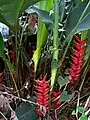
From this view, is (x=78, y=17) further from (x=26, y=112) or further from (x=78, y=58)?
(x=26, y=112)

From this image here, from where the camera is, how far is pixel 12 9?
1.66 feet

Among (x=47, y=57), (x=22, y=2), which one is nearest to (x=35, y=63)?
(x=47, y=57)

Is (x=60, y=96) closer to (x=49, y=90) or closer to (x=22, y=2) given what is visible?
(x=49, y=90)

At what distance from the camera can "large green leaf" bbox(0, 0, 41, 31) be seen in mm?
481

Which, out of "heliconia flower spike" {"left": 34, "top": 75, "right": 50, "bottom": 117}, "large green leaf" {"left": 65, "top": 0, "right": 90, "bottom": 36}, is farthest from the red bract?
"large green leaf" {"left": 65, "top": 0, "right": 90, "bottom": 36}

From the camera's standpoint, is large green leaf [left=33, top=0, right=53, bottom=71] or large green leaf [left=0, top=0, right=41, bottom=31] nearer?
large green leaf [left=0, top=0, right=41, bottom=31]

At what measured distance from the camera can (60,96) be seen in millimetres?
559

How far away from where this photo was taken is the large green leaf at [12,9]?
Answer: 1.58ft

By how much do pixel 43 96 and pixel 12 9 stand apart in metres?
0.17

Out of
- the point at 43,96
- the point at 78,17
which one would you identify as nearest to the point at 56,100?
the point at 43,96

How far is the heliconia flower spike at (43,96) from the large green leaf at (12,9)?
0.12 metres

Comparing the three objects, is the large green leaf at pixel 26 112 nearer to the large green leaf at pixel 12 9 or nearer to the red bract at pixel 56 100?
the red bract at pixel 56 100

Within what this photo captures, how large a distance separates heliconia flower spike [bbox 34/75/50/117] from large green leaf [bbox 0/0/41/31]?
116mm

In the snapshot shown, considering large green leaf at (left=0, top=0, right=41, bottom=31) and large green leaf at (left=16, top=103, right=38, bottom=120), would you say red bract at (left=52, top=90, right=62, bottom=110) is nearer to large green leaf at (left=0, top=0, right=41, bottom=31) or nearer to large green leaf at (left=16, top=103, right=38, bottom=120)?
large green leaf at (left=16, top=103, right=38, bottom=120)
